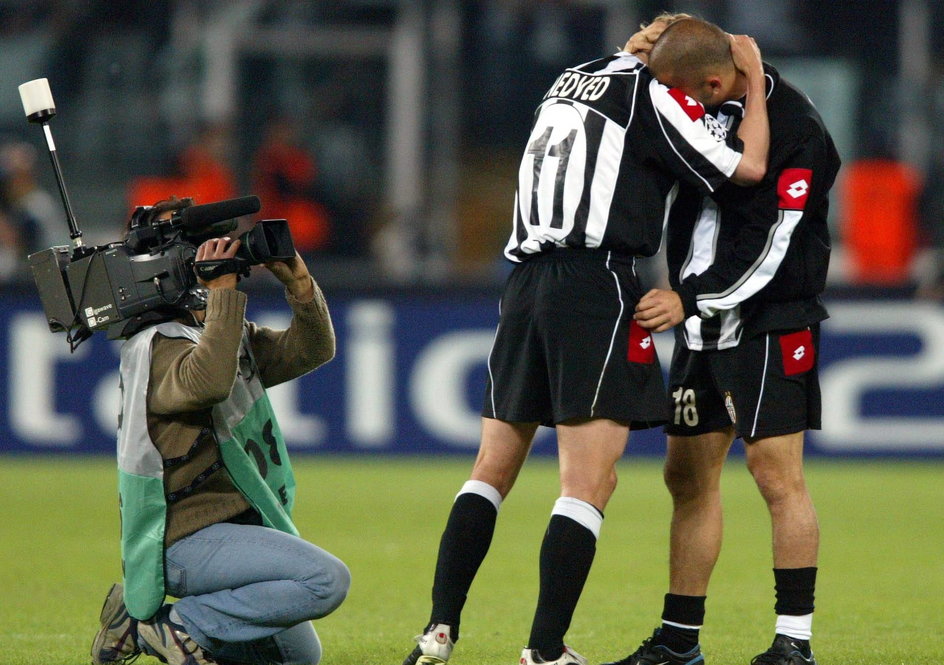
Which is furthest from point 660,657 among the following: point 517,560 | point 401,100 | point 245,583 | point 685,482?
point 401,100

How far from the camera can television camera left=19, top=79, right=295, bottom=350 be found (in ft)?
13.0

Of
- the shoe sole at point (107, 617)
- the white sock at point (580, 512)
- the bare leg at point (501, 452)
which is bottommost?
the shoe sole at point (107, 617)

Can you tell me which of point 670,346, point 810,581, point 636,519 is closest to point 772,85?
point 810,581

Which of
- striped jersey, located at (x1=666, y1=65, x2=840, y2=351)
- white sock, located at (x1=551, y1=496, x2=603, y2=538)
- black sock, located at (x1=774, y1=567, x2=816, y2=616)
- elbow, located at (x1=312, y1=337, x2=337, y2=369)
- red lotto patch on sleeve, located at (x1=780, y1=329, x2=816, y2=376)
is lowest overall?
black sock, located at (x1=774, y1=567, x2=816, y2=616)

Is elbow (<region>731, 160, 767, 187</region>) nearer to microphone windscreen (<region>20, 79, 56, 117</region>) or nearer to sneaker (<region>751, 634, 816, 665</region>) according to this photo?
sneaker (<region>751, 634, 816, 665</region>)

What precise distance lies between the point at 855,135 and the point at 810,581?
9524 mm

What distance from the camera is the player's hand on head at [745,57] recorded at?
4285 mm

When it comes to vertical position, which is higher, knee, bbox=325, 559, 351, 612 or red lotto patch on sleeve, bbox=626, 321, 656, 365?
red lotto patch on sleeve, bbox=626, 321, 656, 365

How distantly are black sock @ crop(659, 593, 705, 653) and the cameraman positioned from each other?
1015mm

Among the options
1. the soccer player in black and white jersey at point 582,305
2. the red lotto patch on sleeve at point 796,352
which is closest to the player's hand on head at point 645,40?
the soccer player in black and white jersey at point 582,305

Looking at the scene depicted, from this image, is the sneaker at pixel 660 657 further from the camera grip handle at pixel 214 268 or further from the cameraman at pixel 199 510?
the camera grip handle at pixel 214 268

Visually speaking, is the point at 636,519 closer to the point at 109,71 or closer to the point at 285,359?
the point at 285,359

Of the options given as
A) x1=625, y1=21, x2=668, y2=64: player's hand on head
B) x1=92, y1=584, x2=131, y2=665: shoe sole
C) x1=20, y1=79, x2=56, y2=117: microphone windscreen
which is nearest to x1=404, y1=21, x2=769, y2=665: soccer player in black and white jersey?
x1=625, y1=21, x2=668, y2=64: player's hand on head

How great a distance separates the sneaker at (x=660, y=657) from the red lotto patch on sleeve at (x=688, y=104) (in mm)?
1563
